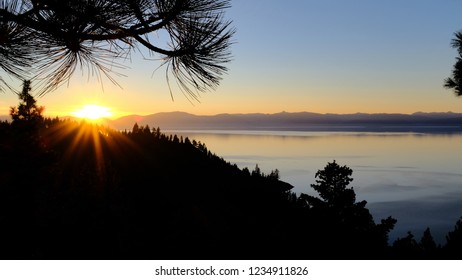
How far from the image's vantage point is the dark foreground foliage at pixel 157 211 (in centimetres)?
770

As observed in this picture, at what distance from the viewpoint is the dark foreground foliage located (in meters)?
7.70

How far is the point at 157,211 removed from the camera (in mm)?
9219

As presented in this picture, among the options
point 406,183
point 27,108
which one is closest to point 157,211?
point 27,108

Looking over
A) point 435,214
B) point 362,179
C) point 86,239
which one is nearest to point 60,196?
point 86,239

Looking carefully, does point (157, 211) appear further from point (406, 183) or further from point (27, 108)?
point (406, 183)

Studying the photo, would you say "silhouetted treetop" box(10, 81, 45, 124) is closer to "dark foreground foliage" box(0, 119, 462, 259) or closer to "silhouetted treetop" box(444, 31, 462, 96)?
"dark foreground foliage" box(0, 119, 462, 259)

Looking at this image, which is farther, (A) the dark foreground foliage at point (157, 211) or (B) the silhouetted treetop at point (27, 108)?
(B) the silhouetted treetop at point (27, 108)

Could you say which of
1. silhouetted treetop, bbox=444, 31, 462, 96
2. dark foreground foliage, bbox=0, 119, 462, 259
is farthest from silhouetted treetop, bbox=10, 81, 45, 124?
silhouetted treetop, bbox=444, 31, 462, 96

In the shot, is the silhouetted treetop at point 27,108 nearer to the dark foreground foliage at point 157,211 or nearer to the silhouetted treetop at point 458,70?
the dark foreground foliage at point 157,211

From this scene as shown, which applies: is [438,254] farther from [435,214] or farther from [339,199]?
[435,214]

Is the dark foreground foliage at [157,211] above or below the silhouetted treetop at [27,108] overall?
below

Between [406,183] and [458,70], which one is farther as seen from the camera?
[406,183]

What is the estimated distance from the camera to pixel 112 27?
5480 mm

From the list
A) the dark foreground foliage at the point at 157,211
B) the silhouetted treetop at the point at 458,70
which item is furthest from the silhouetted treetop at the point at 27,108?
the silhouetted treetop at the point at 458,70
